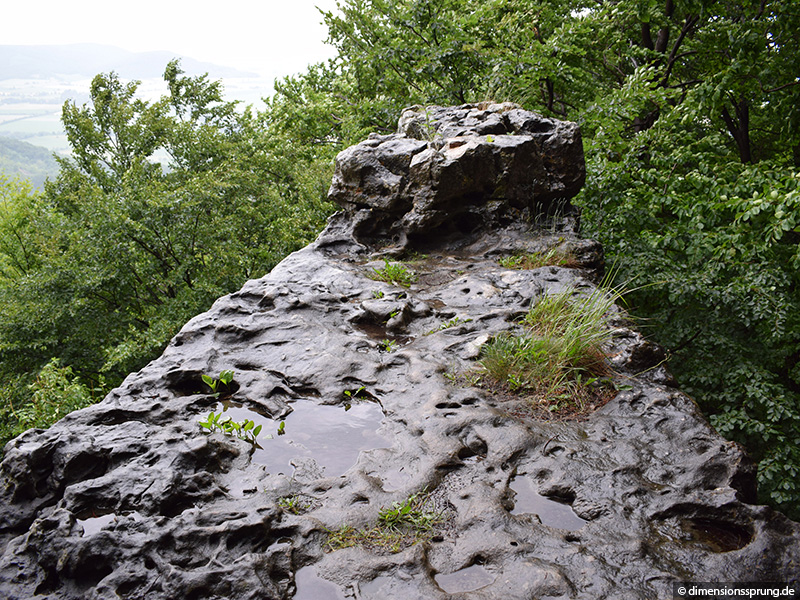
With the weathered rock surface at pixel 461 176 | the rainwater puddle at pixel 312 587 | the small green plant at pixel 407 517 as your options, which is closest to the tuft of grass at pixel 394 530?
the small green plant at pixel 407 517

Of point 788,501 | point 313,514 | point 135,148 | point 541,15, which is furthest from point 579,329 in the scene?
point 135,148

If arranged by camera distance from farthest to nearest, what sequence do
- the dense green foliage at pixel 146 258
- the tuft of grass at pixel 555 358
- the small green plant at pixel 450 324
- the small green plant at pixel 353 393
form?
the dense green foliage at pixel 146 258 < the small green plant at pixel 450 324 < the small green plant at pixel 353 393 < the tuft of grass at pixel 555 358

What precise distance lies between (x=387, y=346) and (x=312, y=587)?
2284 millimetres

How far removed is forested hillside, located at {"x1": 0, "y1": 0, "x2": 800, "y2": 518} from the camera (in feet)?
19.5

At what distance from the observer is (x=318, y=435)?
3.22m

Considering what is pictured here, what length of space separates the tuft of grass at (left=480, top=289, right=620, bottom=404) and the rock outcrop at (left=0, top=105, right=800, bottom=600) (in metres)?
0.18

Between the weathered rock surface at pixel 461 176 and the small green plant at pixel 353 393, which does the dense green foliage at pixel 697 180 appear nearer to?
the weathered rock surface at pixel 461 176

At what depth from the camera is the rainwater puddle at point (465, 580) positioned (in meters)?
2.12

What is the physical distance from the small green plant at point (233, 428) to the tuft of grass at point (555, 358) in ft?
5.72

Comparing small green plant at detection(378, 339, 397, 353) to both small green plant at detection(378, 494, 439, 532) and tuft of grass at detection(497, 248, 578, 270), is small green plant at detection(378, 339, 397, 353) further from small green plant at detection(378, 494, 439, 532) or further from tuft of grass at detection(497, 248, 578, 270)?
tuft of grass at detection(497, 248, 578, 270)

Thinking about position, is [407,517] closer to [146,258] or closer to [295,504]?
[295,504]

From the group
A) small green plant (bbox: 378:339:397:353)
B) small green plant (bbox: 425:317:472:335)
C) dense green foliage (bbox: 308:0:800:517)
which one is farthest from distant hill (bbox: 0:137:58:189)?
small green plant (bbox: 425:317:472:335)

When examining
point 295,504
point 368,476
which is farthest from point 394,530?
point 295,504

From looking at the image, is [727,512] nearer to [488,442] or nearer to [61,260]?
[488,442]
